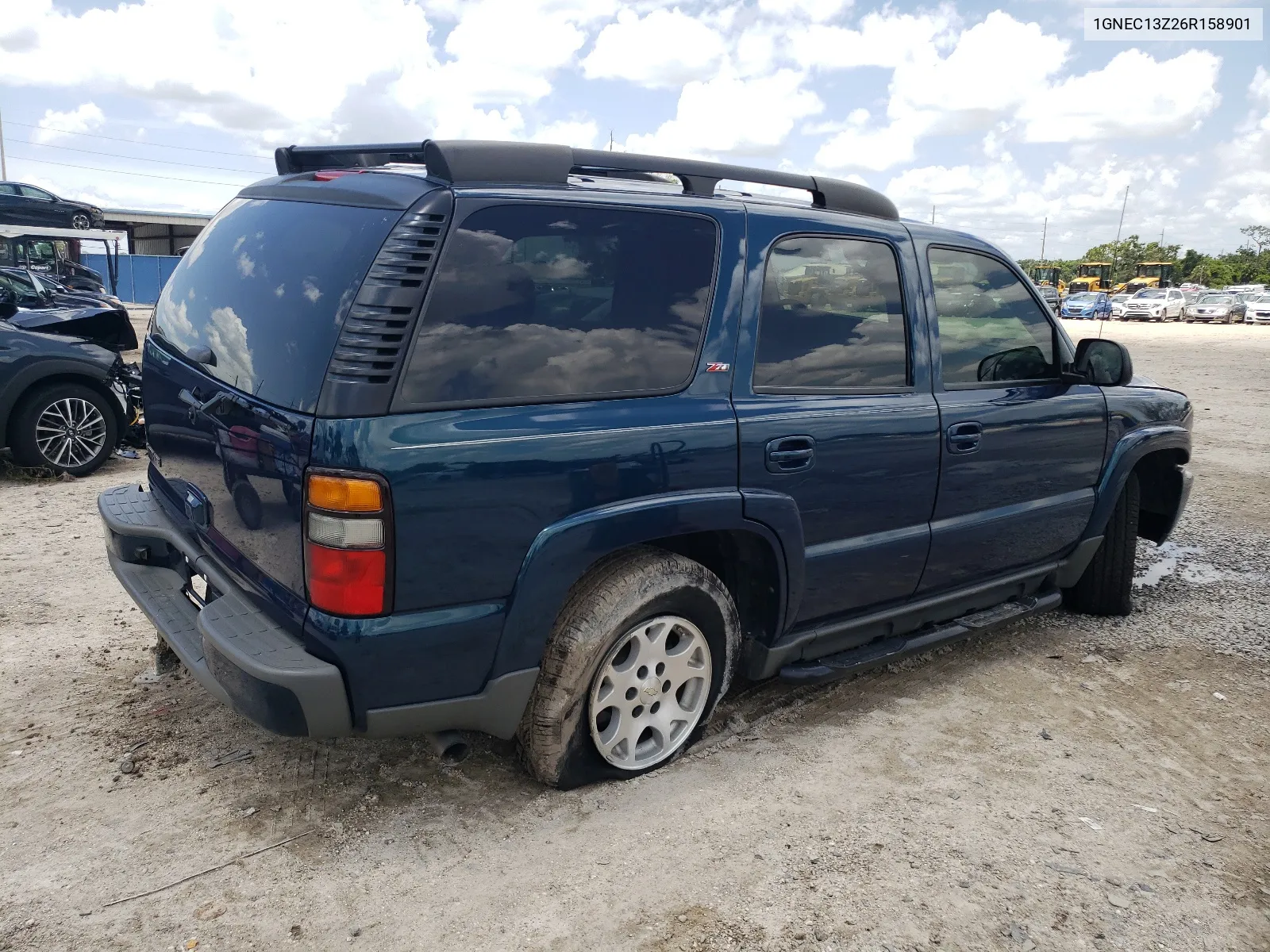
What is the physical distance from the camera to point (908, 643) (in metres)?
3.70

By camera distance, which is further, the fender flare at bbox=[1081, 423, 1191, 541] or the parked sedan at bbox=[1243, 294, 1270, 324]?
the parked sedan at bbox=[1243, 294, 1270, 324]

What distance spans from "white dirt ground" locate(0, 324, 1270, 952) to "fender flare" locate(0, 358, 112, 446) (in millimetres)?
3066

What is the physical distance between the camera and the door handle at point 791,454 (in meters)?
3.04

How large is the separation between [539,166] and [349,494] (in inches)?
43.7

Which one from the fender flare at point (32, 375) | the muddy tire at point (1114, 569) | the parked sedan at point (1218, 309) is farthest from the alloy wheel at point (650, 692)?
the parked sedan at point (1218, 309)

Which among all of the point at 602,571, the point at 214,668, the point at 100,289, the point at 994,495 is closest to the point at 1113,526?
the point at 994,495

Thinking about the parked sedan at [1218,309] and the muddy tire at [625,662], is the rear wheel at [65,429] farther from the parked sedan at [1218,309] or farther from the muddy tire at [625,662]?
the parked sedan at [1218,309]

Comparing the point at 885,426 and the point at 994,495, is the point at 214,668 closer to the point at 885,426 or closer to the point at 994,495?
the point at 885,426

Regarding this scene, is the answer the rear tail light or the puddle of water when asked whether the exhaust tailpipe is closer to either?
the rear tail light

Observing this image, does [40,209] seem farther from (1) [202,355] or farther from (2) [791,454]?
(2) [791,454]

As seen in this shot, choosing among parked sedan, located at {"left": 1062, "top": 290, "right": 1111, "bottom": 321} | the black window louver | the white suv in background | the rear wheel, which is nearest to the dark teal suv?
the black window louver

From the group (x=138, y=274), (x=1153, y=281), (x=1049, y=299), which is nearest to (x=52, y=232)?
(x=138, y=274)

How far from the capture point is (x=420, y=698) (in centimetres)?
253

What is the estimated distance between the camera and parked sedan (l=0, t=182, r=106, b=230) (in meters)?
22.4
